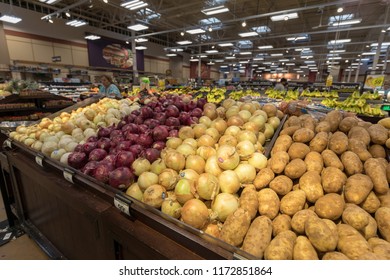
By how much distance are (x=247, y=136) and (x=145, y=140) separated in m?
0.80

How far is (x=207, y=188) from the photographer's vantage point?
113cm

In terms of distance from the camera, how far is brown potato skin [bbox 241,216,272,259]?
88cm

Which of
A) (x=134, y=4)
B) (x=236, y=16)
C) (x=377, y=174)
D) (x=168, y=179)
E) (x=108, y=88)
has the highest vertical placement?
(x=236, y=16)

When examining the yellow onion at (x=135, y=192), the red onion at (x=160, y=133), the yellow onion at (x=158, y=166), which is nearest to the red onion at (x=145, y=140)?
the red onion at (x=160, y=133)

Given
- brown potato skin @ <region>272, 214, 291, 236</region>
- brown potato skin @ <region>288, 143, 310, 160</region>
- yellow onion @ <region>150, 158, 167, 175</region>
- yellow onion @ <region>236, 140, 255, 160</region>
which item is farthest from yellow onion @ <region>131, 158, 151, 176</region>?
brown potato skin @ <region>288, 143, 310, 160</region>

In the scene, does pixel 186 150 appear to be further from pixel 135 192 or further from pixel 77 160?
pixel 77 160

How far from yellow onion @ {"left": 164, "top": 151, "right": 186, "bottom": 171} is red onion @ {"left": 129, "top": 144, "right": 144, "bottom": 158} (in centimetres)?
28

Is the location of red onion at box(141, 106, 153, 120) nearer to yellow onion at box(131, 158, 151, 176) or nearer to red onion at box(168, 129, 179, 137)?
red onion at box(168, 129, 179, 137)

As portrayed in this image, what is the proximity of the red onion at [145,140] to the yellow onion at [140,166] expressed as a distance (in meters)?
0.24

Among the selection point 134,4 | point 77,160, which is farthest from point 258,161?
point 134,4

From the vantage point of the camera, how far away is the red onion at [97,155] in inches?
62.8

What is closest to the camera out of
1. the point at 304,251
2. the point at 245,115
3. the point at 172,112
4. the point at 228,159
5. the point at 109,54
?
the point at 304,251

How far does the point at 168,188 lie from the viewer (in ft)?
4.13
